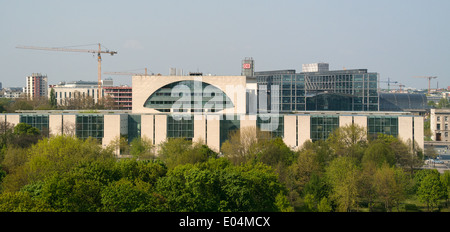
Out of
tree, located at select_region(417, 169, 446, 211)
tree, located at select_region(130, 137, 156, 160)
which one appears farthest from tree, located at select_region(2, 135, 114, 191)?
→ tree, located at select_region(417, 169, 446, 211)

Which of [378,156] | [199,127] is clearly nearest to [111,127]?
[199,127]

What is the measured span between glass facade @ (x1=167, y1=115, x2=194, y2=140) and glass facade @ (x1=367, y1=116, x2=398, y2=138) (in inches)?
672

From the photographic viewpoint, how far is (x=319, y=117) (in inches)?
2013

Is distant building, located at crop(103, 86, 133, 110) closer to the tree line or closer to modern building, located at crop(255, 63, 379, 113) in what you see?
modern building, located at crop(255, 63, 379, 113)

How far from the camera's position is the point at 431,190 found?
31.4 metres

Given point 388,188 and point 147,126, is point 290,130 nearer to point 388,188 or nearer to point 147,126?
point 147,126

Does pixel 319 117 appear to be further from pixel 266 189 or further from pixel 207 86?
pixel 266 189

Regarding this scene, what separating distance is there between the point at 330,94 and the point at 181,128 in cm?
4600

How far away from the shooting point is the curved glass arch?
177ft

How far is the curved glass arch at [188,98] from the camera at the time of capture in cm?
5400

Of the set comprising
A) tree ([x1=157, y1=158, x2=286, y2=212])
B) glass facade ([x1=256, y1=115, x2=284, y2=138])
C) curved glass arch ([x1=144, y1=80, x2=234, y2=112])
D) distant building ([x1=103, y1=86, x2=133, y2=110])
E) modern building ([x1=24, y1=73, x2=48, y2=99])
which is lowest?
tree ([x1=157, y1=158, x2=286, y2=212])

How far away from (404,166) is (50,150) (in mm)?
26115
